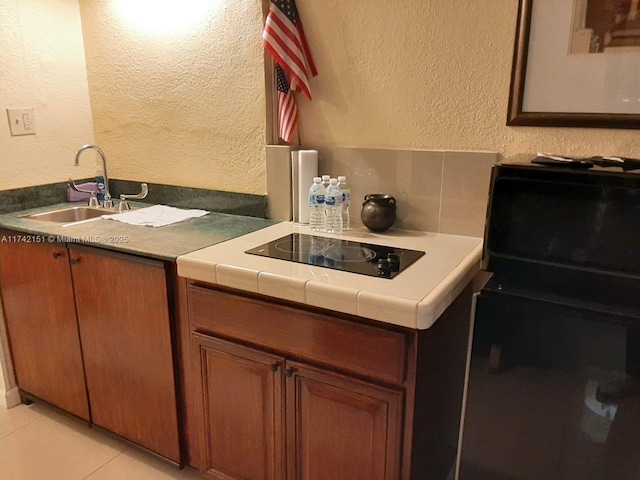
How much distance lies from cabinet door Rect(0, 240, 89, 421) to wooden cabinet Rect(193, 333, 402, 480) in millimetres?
699

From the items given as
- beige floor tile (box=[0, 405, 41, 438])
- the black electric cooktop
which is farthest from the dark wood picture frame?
beige floor tile (box=[0, 405, 41, 438])

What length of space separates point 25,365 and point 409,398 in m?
1.85

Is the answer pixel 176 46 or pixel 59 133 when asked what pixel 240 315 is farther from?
pixel 59 133

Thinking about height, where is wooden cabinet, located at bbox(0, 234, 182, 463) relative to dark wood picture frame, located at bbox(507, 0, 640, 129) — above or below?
below

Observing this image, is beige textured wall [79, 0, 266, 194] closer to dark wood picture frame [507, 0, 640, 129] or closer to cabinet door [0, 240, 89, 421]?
cabinet door [0, 240, 89, 421]

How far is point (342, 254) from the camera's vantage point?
158cm

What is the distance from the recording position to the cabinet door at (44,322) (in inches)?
77.7

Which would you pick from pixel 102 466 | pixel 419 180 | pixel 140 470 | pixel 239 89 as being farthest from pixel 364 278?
pixel 102 466

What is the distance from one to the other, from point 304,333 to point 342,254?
309mm

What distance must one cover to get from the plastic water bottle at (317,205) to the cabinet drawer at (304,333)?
0.52m

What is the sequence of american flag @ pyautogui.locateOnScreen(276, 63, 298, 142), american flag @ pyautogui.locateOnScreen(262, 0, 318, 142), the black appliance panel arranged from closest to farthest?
the black appliance panel
american flag @ pyautogui.locateOnScreen(262, 0, 318, 142)
american flag @ pyautogui.locateOnScreen(276, 63, 298, 142)

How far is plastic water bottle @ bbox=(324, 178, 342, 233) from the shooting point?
181 cm

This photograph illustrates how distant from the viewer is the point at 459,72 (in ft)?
5.49

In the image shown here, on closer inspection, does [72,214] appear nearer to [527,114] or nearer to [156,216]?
[156,216]
